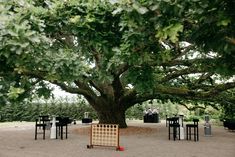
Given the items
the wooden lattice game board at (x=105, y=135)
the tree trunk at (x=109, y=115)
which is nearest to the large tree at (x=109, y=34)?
the wooden lattice game board at (x=105, y=135)

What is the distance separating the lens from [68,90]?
17297 mm

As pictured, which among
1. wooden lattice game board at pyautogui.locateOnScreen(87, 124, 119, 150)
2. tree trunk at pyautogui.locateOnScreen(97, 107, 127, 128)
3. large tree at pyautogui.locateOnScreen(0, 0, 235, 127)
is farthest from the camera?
tree trunk at pyautogui.locateOnScreen(97, 107, 127, 128)

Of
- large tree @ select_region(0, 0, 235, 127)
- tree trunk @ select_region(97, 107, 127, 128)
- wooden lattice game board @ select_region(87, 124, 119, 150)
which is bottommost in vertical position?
wooden lattice game board @ select_region(87, 124, 119, 150)

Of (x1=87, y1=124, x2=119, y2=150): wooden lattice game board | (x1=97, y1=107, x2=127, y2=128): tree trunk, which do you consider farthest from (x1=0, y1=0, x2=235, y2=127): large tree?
(x1=97, y1=107, x2=127, y2=128): tree trunk

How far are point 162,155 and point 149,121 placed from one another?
1966 centimetres

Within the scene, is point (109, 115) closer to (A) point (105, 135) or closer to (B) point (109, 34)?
(A) point (105, 135)

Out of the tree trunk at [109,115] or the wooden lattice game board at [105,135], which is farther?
the tree trunk at [109,115]

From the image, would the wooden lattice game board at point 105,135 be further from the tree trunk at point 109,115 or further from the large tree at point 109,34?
the tree trunk at point 109,115

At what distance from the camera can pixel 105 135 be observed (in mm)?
12523

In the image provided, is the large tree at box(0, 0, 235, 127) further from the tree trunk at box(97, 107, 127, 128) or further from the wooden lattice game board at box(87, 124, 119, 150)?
the tree trunk at box(97, 107, 127, 128)

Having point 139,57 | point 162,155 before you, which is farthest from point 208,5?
point 162,155

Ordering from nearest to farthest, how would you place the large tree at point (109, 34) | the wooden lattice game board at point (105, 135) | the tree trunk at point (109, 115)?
the large tree at point (109, 34), the wooden lattice game board at point (105, 135), the tree trunk at point (109, 115)

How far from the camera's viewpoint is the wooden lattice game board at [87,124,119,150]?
40.4ft

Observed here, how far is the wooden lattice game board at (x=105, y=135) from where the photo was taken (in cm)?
1232
